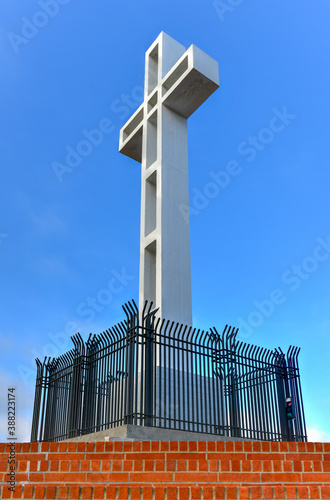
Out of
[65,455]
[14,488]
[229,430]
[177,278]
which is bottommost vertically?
[14,488]

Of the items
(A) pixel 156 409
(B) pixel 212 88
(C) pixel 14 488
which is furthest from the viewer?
(B) pixel 212 88

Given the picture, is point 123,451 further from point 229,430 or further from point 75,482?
point 229,430

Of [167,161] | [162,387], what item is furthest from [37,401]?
[167,161]

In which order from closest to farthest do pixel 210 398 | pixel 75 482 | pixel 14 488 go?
pixel 14 488 < pixel 75 482 < pixel 210 398

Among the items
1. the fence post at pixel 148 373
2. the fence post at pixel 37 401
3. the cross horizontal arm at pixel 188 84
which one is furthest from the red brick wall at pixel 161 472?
the cross horizontal arm at pixel 188 84

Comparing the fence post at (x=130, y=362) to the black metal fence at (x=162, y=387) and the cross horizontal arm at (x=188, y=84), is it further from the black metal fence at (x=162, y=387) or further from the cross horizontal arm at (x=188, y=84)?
the cross horizontal arm at (x=188, y=84)

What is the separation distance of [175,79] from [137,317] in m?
8.46

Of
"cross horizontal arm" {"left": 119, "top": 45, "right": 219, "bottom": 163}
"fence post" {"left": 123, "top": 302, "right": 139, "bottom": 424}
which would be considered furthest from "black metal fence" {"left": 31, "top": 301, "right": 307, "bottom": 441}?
"cross horizontal arm" {"left": 119, "top": 45, "right": 219, "bottom": 163}

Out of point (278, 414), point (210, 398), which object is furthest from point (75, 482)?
point (278, 414)

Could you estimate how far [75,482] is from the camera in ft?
16.1

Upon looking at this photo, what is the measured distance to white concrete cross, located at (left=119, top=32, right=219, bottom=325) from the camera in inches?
476

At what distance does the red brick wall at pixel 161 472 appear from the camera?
4.43m

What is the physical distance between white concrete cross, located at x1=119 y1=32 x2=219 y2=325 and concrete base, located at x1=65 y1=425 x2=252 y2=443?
321 centimetres

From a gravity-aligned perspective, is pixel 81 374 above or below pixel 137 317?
below
